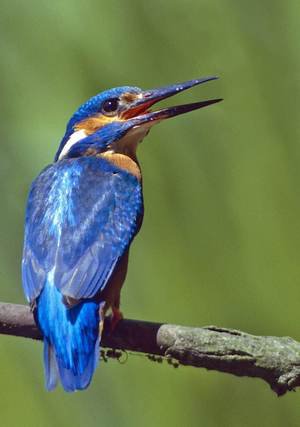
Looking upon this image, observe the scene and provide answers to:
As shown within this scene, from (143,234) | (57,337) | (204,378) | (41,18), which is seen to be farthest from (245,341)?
(41,18)

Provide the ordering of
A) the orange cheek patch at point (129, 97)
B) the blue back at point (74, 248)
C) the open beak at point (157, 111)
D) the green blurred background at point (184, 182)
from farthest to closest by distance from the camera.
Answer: the orange cheek patch at point (129, 97) → the open beak at point (157, 111) → the green blurred background at point (184, 182) → the blue back at point (74, 248)

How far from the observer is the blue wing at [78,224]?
121 inches

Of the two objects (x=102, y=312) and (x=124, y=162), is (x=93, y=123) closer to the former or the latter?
(x=124, y=162)

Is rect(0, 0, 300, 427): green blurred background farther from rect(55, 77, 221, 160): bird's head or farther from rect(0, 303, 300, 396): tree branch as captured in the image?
rect(0, 303, 300, 396): tree branch

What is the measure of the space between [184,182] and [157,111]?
0.24 m

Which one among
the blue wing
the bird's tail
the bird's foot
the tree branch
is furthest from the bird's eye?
the tree branch

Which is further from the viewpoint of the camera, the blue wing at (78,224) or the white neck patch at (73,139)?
the white neck patch at (73,139)

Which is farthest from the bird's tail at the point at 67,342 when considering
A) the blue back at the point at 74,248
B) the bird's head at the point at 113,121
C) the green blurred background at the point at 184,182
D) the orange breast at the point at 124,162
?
the bird's head at the point at 113,121

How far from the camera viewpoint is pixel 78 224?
3260 millimetres

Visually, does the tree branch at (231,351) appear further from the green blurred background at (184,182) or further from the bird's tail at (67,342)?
the green blurred background at (184,182)

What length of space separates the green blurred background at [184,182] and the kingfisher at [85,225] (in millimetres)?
182

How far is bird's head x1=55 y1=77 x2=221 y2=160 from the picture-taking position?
12.3ft

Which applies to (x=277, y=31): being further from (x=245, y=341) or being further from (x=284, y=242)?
(x=245, y=341)

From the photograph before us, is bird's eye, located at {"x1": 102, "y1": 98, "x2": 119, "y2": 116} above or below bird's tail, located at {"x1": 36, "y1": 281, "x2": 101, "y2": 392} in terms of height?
above
